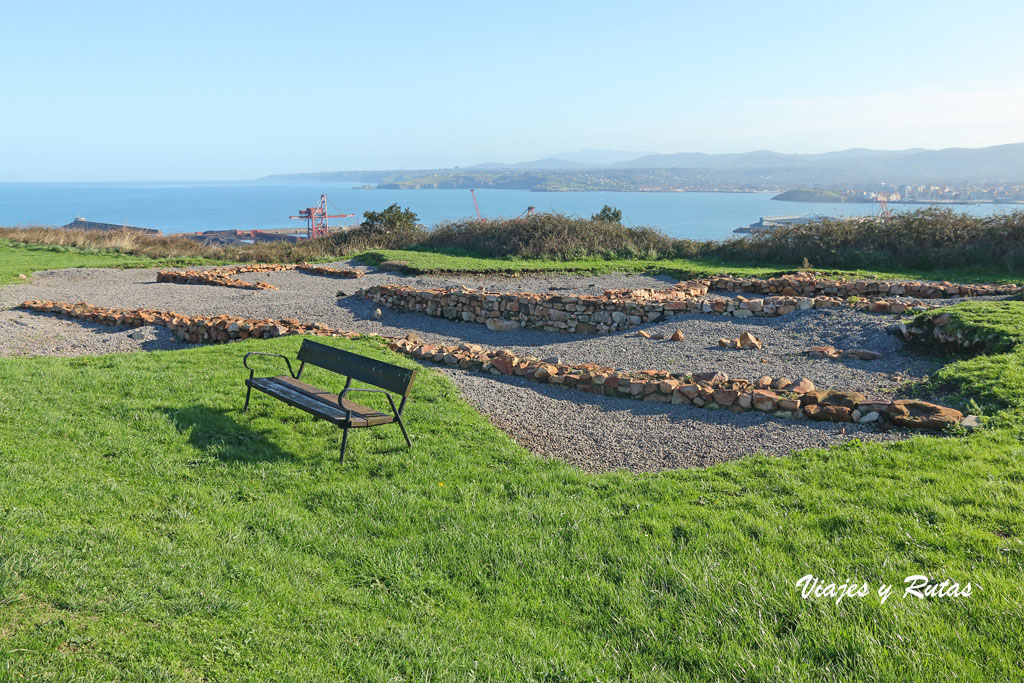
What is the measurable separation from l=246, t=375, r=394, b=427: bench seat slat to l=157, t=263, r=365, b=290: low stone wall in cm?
1138

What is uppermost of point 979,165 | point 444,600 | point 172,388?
point 979,165

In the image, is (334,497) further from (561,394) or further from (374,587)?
(561,394)

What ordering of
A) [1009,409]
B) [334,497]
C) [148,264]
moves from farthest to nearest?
[148,264] → [1009,409] → [334,497]

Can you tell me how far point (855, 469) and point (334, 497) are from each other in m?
4.18

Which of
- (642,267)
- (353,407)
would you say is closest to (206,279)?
(642,267)

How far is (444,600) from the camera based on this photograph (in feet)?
11.7

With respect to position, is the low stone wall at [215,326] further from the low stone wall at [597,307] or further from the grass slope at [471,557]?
the grass slope at [471,557]

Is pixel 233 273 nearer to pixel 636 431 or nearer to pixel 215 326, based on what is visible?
pixel 215 326

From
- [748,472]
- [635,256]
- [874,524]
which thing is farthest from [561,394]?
[635,256]

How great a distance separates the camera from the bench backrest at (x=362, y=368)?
5939mm

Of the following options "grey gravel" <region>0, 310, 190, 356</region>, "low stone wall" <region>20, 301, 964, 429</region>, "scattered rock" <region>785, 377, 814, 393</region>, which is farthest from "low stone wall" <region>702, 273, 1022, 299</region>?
"grey gravel" <region>0, 310, 190, 356</region>

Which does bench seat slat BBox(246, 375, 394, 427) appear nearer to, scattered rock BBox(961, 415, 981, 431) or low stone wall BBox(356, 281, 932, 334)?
scattered rock BBox(961, 415, 981, 431)

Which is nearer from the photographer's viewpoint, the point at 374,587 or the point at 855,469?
the point at 374,587

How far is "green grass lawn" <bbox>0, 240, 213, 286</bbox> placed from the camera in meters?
19.8
